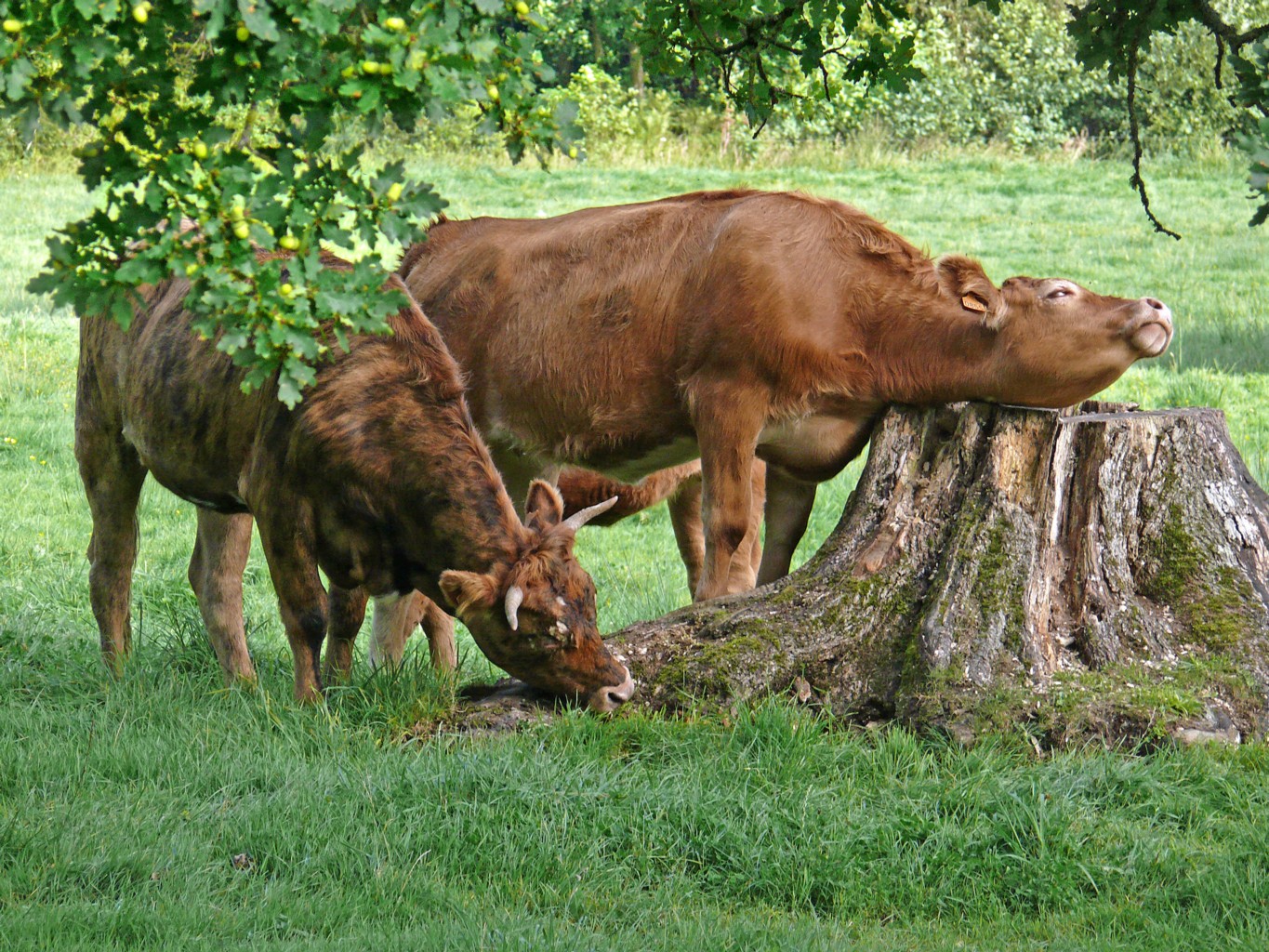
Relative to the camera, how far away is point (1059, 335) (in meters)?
5.78

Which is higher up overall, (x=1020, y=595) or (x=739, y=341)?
(x=739, y=341)

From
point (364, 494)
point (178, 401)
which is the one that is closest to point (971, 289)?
point (364, 494)

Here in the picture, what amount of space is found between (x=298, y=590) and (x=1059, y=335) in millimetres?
3263

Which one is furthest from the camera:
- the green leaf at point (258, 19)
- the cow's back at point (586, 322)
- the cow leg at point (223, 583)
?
the cow leg at point (223, 583)

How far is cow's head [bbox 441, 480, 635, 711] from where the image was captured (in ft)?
17.6

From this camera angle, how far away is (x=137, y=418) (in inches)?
256

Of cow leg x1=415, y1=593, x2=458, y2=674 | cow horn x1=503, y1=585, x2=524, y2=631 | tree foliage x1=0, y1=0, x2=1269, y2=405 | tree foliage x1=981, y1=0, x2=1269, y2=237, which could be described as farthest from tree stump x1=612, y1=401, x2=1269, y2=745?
tree foliage x1=0, y1=0, x2=1269, y2=405

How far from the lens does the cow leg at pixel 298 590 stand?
5.85 meters

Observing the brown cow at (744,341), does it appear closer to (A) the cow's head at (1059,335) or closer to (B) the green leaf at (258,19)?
(A) the cow's head at (1059,335)

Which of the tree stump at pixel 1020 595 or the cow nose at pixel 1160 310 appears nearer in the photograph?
the tree stump at pixel 1020 595

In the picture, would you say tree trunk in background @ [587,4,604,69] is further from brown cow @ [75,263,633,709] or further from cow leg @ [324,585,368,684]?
cow leg @ [324,585,368,684]

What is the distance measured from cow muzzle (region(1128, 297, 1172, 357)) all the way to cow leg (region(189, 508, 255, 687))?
4021mm

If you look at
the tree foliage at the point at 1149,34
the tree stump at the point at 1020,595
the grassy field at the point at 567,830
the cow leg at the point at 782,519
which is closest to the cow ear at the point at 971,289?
the tree stump at the point at 1020,595

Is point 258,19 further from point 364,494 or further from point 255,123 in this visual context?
point 364,494
